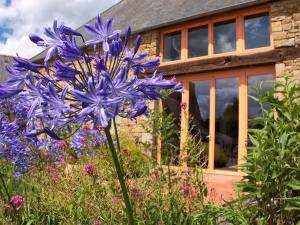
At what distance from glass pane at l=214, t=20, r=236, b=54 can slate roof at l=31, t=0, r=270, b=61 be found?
451 mm

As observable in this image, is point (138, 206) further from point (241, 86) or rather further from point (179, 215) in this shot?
point (241, 86)

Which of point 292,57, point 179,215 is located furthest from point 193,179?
point 292,57

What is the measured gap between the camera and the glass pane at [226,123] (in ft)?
29.2

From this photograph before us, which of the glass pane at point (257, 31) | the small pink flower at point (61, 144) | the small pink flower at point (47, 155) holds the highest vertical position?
the glass pane at point (257, 31)

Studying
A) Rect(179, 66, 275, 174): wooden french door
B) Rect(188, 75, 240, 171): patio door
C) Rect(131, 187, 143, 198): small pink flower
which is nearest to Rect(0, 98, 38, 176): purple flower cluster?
Rect(131, 187, 143, 198): small pink flower

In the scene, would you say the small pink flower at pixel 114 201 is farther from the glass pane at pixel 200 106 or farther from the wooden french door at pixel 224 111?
the glass pane at pixel 200 106

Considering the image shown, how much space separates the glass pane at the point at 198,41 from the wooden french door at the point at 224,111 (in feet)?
2.11

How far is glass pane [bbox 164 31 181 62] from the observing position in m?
10.3

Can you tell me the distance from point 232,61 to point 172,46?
2.16 metres

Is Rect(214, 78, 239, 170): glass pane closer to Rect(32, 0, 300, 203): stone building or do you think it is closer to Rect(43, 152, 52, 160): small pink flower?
Rect(32, 0, 300, 203): stone building

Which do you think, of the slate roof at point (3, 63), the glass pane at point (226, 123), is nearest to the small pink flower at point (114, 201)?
Result: the glass pane at point (226, 123)

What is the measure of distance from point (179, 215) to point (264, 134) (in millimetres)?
918

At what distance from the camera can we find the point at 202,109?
9.66 meters

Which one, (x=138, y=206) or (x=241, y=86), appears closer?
(x=138, y=206)
